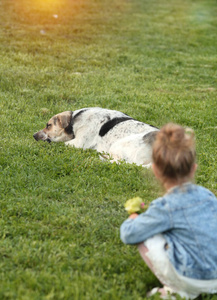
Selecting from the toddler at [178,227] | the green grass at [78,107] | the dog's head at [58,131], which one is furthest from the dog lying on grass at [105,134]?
the toddler at [178,227]

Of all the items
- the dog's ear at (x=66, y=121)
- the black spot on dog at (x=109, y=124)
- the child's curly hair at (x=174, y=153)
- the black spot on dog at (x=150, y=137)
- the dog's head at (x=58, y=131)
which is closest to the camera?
the child's curly hair at (x=174, y=153)

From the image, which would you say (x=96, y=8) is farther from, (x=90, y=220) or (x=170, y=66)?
(x=90, y=220)

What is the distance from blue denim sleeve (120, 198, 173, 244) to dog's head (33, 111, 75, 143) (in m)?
4.20

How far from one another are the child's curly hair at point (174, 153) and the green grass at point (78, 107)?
1.05 meters

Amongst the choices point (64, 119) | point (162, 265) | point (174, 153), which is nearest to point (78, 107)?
point (64, 119)

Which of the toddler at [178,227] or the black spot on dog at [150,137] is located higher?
the toddler at [178,227]

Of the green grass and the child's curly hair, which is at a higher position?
the child's curly hair

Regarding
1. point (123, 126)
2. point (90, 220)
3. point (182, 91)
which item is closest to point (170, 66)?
point (182, 91)

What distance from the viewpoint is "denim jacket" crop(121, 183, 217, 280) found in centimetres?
308

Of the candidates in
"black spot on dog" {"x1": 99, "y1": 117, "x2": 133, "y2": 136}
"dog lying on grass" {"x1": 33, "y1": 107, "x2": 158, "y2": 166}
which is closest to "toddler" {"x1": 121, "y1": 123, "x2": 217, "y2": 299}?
"dog lying on grass" {"x1": 33, "y1": 107, "x2": 158, "y2": 166}

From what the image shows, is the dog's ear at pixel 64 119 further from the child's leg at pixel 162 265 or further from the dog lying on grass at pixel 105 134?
the child's leg at pixel 162 265

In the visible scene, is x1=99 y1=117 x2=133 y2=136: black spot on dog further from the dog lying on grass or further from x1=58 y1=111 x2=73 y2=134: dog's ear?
x1=58 y1=111 x2=73 y2=134: dog's ear

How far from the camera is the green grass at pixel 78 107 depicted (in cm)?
355

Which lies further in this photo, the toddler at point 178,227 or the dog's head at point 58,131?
the dog's head at point 58,131
